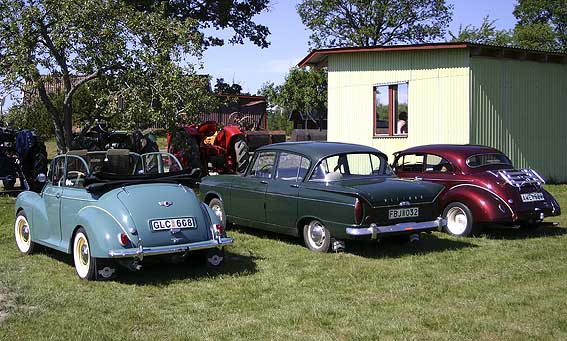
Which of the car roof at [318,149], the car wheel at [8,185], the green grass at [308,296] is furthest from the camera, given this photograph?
the car wheel at [8,185]

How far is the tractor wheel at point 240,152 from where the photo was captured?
1622cm

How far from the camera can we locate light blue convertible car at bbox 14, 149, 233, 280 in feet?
24.2

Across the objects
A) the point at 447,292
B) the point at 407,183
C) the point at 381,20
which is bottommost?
the point at 447,292

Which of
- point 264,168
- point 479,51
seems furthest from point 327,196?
point 479,51

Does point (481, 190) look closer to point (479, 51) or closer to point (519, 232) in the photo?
point (519, 232)

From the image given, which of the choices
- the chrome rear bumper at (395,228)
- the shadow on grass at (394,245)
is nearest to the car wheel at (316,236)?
the shadow on grass at (394,245)

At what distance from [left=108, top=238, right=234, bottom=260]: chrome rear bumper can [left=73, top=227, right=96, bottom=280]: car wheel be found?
1.58 ft

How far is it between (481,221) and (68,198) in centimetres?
606

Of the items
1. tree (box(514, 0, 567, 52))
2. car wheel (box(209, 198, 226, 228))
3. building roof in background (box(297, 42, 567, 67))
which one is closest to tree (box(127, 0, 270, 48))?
building roof in background (box(297, 42, 567, 67))

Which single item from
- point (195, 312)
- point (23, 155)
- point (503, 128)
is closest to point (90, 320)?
point (195, 312)

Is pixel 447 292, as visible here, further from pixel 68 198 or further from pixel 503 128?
pixel 503 128

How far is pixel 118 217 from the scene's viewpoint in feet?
24.5

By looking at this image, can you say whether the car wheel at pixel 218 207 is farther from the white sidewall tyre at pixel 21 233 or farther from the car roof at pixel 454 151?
the car roof at pixel 454 151

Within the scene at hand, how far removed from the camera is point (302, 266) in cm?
852
